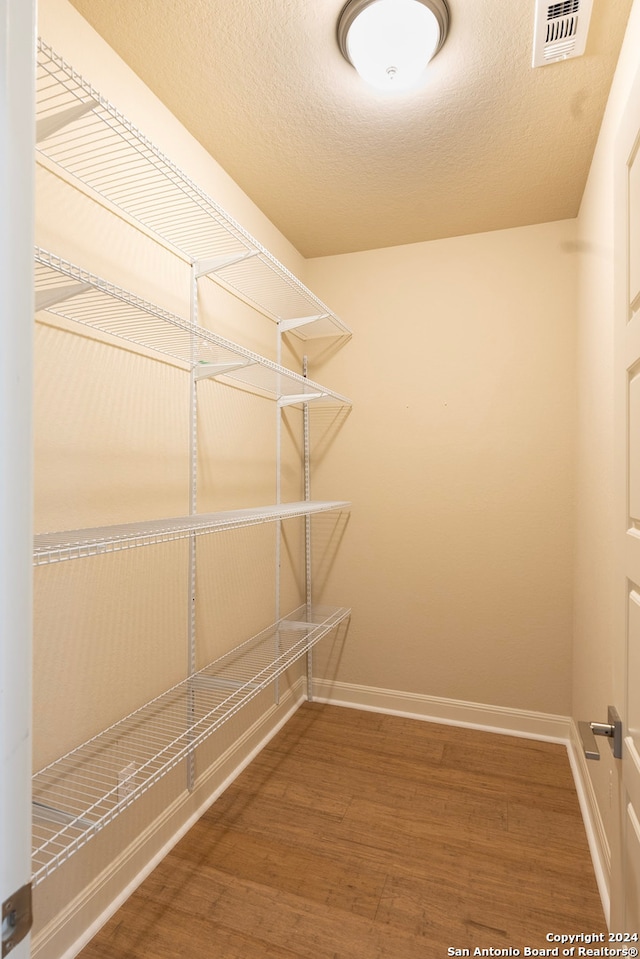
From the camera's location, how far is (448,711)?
2.62 metres

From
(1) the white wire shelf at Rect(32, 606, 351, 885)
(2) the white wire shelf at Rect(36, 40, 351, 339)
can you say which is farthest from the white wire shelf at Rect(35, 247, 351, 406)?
(1) the white wire shelf at Rect(32, 606, 351, 885)

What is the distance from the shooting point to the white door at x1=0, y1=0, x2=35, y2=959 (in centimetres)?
44

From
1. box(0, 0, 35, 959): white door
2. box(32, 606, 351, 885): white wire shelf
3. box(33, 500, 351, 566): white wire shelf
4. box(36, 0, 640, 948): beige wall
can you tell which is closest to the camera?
box(0, 0, 35, 959): white door

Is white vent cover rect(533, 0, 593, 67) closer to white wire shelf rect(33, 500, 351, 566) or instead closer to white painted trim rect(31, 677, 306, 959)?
white wire shelf rect(33, 500, 351, 566)

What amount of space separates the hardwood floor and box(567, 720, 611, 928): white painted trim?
0.10 ft

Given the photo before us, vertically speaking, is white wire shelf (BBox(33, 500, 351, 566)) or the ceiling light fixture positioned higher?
the ceiling light fixture

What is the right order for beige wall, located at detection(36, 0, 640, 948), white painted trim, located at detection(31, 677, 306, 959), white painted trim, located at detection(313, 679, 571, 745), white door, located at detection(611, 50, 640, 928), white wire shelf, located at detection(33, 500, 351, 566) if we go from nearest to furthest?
white door, located at detection(611, 50, 640, 928) → white wire shelf, located at detection(33, 500, 351, 566) → white painted trim, located at detection(31, 677, 306, 959) → beige wall, located at detection(36, 0, 640, 948) → white painted trim, located at detection(313, 679, 571, 745)

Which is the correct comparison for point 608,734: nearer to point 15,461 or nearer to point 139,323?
point 15,461

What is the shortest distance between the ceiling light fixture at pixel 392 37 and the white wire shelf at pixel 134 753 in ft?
6.27

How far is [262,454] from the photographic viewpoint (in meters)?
2.44

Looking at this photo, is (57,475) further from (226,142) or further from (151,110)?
(226,142)

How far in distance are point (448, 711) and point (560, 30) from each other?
2.70 metres

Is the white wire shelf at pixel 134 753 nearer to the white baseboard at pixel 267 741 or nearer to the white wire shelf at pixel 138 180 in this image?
the white baseboard at pixel 267 741

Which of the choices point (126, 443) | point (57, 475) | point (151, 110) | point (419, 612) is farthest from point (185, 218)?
point (419, 612)
